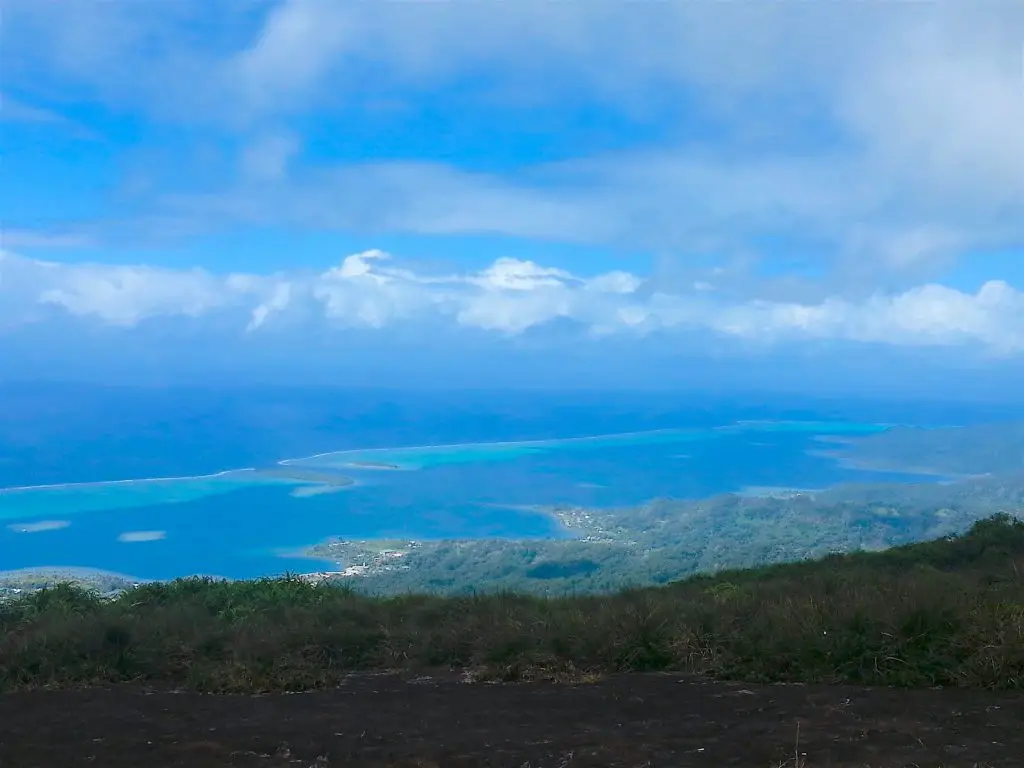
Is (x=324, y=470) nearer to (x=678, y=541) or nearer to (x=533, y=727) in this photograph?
(x=678, y=541)

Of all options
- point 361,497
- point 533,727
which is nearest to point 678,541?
point 361,497

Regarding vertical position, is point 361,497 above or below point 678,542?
above

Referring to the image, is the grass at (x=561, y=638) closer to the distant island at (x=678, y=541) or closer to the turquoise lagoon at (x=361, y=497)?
the distant island at (x=678, y=541)

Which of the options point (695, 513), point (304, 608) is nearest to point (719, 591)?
point (304, 608)

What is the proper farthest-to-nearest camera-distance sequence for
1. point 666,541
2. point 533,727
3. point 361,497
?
point 361,497 → point 666,541 → point 533,727

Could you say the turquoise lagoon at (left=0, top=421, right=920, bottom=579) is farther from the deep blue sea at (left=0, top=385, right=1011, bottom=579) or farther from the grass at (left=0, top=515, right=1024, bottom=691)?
the grass at (left=0, top=515, right=1024, bottom=691)

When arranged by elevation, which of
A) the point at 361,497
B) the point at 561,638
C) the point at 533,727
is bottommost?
the point at 533,727

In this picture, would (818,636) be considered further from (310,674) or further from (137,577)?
(137,577)
